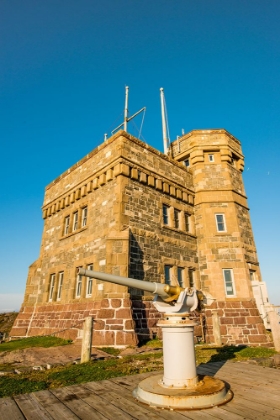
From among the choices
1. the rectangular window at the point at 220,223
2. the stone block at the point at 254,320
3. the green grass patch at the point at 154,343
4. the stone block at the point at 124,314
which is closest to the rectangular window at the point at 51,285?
the stone block at the point at 124,314

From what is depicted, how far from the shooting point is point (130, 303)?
9.33 m

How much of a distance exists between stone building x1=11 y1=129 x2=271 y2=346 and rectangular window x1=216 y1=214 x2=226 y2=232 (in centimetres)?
6

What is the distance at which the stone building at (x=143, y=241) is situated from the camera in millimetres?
10062

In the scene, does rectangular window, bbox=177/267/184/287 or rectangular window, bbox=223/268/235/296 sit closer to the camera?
rectangular window, bbox=223/268/235/296

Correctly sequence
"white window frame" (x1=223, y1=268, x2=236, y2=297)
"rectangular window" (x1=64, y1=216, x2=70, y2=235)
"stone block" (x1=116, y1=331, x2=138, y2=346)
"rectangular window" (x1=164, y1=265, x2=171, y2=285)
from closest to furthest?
"stone block" (x1=116, y1=331, x2=138, y2=346)
"rectangular window" (x1=164, y1=265, x2=171, y2=285)
"white window frame" (x1=223, y1=268, x2=236, y2=297)
"rectangular window" (x1=64, y1=216, x2=70, y2=235)

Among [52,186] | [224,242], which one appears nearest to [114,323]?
[224,242]

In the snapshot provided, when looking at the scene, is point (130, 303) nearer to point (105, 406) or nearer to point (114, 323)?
point (114, 323)

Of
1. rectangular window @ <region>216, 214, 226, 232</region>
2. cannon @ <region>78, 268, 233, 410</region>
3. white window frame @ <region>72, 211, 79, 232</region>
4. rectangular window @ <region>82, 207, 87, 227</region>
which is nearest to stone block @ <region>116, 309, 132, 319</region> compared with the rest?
cannon @ <region>78, 268, 233, 410</region>

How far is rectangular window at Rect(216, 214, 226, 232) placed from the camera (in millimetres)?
13969

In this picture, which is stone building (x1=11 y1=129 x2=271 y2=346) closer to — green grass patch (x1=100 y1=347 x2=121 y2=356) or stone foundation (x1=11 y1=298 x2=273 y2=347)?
stone foundation (x1=11 y1=298 x2=273 y2=347)

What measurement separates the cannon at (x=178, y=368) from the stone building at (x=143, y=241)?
544cm

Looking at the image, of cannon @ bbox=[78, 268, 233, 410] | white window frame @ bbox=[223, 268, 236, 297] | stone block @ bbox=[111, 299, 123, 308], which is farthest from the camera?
white window frame @ bbox=[223, 268, 236, 297]

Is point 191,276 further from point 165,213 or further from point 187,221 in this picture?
point 165,213

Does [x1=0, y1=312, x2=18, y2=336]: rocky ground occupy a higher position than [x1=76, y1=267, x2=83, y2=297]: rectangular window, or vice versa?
[x1=76, y1=267, x2=83, y2=297]: rectangular window
